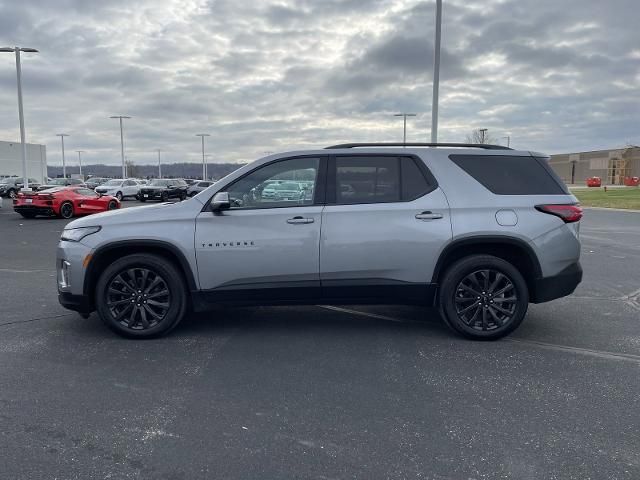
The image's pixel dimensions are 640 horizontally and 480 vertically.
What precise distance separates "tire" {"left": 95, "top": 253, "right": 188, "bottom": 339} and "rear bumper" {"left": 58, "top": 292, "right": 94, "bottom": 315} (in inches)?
3.4

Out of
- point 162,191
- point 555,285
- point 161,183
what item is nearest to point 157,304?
point 555,285

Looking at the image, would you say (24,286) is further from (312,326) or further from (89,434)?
(89,434)

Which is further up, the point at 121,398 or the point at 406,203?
the point at 406,203

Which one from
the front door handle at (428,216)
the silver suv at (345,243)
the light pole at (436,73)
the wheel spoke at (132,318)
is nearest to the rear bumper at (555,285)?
the silver suv at (345,243)

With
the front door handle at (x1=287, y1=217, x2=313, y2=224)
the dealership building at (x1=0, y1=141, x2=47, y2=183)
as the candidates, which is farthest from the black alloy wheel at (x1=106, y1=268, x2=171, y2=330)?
the dealership building at (x1=0, y1=141, x2=47, y2=183)

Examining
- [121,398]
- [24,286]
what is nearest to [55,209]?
[24,286]

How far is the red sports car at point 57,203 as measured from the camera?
1877 centimetres

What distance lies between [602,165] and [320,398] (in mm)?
88000

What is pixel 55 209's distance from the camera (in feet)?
61.7

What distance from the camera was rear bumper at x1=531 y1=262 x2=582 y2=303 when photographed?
4.80 meters

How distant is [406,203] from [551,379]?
76.0 inches

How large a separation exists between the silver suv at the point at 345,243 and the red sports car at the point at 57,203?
15922 mm

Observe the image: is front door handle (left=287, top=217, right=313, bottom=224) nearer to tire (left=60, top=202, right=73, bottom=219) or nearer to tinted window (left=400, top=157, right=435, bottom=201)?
tinted window (left=400, top=157, right=435, bottom=201)

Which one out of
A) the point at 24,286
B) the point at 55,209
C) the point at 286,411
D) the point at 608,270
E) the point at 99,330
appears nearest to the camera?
the point at 286,411
